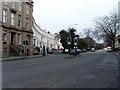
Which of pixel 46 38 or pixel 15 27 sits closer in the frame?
pixel 15 27

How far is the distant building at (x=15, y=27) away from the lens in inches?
2085

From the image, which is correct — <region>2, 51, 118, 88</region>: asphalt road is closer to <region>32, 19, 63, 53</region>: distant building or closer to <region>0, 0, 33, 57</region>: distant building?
<region>0, 0, 33, 57</region>: distant building

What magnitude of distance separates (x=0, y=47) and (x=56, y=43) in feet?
306

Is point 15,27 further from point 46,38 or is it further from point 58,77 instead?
point 46,38

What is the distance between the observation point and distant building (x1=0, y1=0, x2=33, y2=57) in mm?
52969

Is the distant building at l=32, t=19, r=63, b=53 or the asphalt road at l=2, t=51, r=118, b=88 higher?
the distant building at l=32, t=19, r=63, b=53

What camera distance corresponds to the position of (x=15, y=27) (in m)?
57.9

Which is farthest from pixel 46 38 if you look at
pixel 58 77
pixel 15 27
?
pixel 58 77

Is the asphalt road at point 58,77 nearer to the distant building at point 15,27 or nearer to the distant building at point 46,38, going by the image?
the distant building at point 15,27

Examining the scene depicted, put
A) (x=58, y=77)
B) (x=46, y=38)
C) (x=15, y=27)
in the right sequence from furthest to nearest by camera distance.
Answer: (x=46, y=38) < (x=15, y=27) < (x=58, y=77)

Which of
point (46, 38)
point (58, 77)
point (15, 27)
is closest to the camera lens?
point (58, 77)

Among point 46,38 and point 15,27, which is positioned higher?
point 46,38

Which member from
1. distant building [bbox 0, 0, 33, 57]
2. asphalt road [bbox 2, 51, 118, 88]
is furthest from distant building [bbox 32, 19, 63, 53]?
asphalt road [bbox 2, 51, 118, 88]

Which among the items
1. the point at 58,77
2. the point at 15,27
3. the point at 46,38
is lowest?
the point at 58,77
